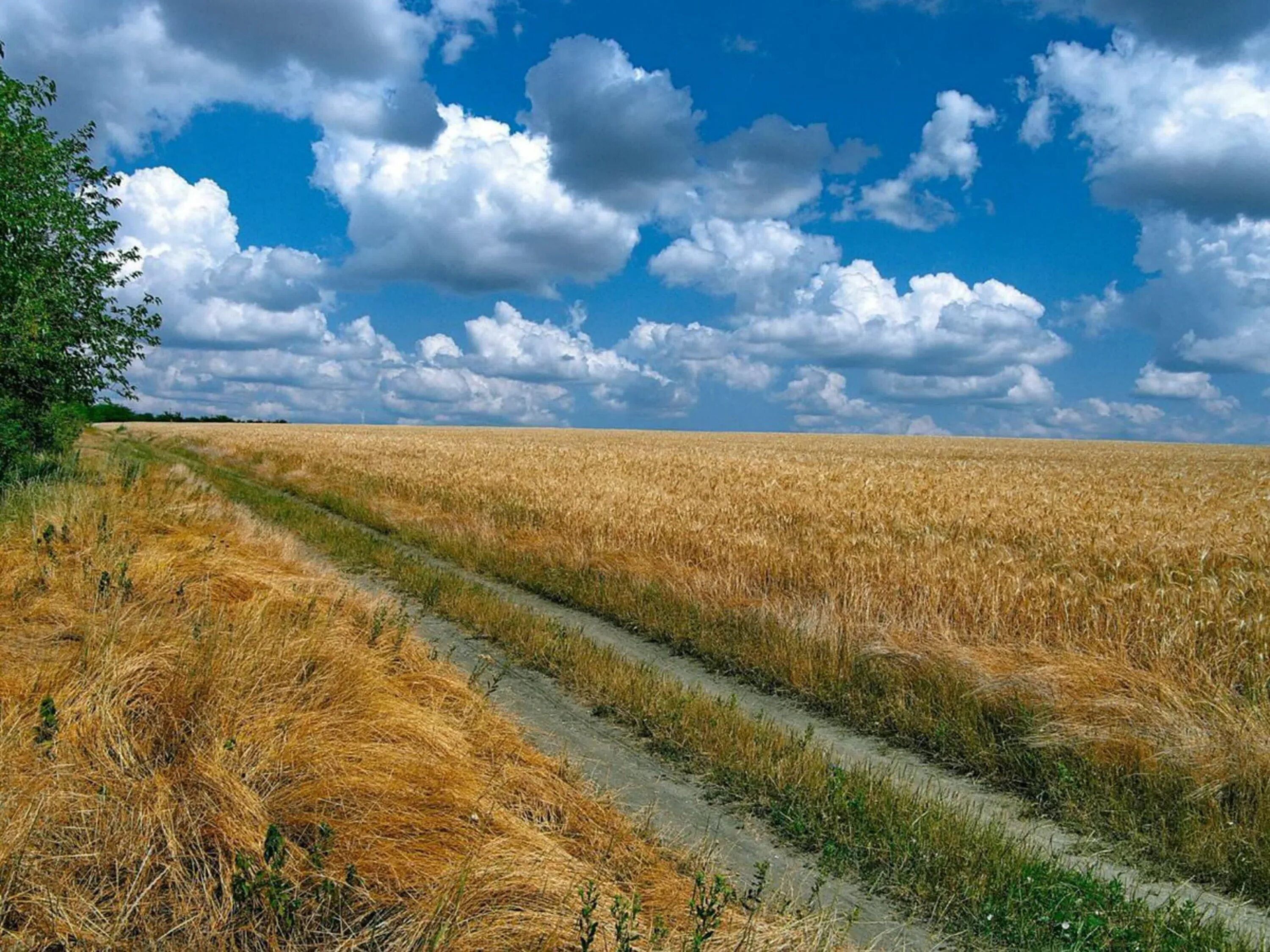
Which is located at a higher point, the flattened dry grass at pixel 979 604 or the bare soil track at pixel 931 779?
the flattened dry grass at pixel 979 604

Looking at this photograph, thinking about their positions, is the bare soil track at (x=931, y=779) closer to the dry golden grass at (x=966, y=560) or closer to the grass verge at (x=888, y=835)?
the grass verge at (x=888, y=835)

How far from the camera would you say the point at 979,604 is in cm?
785

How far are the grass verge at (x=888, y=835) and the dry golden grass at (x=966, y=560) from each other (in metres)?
1.58

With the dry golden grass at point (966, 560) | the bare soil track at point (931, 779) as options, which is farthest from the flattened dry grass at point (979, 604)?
the bare soil track at point (931, 779)

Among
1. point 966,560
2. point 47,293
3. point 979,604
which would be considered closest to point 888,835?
point 979,604

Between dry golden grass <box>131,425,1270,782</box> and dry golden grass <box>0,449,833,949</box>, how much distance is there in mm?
3658

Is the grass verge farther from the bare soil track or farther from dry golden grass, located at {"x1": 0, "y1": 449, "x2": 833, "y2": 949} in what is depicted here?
dry golden grass, located at {"x1": 0, "y1": 449, "x2": 833, "y2": 949}

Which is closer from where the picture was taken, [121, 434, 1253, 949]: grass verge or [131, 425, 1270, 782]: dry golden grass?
[121, 434, 1253, 949]: grass verge

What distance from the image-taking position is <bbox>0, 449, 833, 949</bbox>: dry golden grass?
3.13 m

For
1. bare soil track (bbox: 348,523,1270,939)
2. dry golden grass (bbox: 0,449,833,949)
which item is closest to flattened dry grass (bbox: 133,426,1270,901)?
bare soil track (bbox: 348,523,1270,939)

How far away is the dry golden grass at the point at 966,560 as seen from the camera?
6078 millimetres

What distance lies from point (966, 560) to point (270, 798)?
816 cm

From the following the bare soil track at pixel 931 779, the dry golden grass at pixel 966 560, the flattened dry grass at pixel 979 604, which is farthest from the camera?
the dry golden grass at pixel 966 560

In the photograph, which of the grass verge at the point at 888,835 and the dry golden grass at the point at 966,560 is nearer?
the grass verge at the point at 888,835
